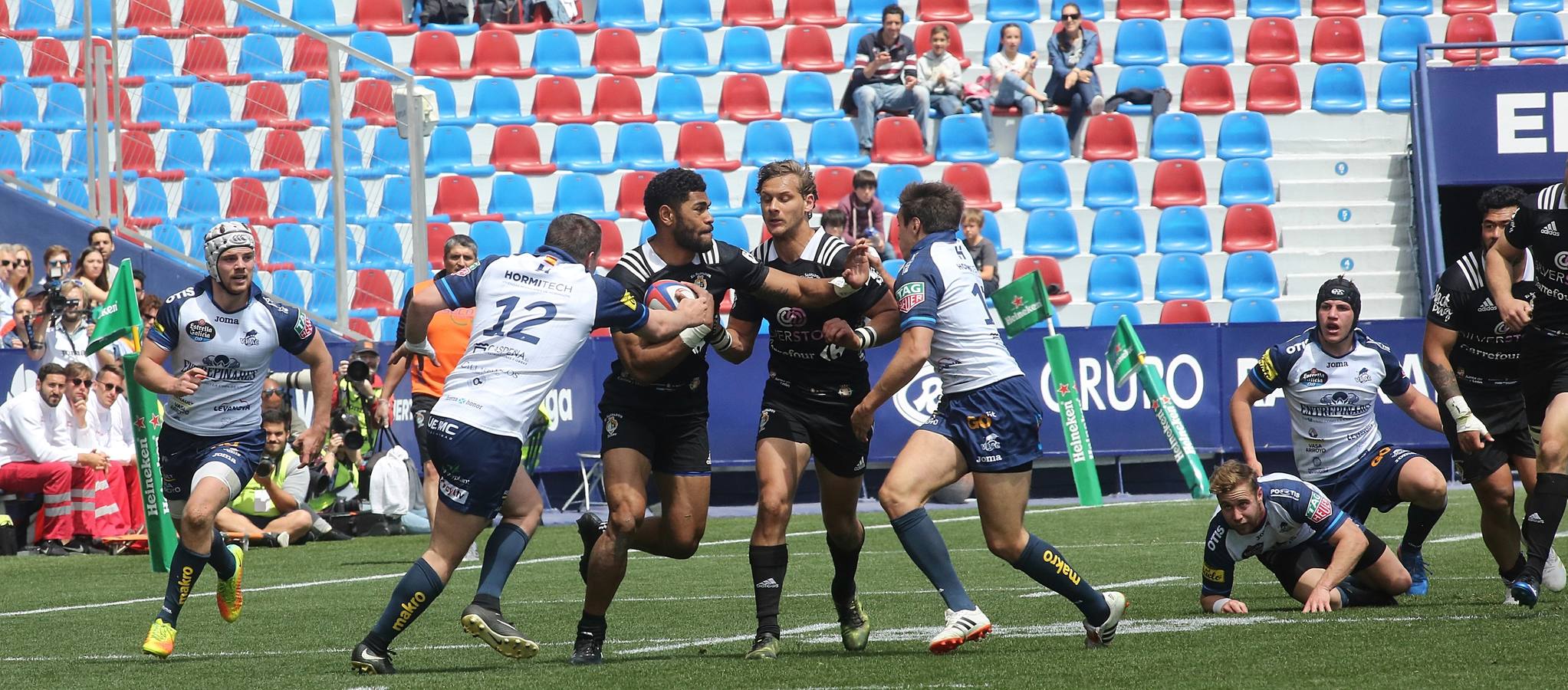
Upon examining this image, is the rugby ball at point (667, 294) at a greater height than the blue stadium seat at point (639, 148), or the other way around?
the blue stadium seat at point (639, 148)

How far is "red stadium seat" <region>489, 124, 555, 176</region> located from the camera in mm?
22000

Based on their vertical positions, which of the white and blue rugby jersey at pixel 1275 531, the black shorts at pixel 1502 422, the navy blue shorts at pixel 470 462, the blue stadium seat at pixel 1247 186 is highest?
the blue stadium seat at pixel 1247 186

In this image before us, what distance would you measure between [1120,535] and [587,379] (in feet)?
18.7

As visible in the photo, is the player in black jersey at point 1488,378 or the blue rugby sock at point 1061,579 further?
the player in black jersey at point 1488,378

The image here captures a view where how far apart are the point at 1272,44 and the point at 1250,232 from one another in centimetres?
301

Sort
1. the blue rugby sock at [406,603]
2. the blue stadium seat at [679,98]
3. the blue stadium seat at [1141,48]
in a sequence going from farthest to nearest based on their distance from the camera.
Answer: the blue stadium seat at [1141,48], the blue stadium seat at [679,98], the blue rugby sock at [406,603]

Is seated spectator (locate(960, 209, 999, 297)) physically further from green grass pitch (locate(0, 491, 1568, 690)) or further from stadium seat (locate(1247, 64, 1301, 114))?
stadium seat (locate(1247, 64, 1301, 114))

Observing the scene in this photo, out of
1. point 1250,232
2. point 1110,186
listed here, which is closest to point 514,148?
point 1110,186

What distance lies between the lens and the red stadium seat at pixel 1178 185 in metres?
21.4

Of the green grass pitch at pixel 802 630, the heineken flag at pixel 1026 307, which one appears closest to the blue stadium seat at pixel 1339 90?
the heineken flag at pixel 1026 307

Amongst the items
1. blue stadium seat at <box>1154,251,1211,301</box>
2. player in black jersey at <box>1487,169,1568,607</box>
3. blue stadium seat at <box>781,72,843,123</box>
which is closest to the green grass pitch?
player in black jersey at <box>1487,169,1568,607</box>

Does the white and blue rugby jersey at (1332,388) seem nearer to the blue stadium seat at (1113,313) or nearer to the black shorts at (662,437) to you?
the black shorts at (662,437)

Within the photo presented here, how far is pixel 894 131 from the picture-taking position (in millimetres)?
21531

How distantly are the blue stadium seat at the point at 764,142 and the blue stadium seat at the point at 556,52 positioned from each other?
247 cm
